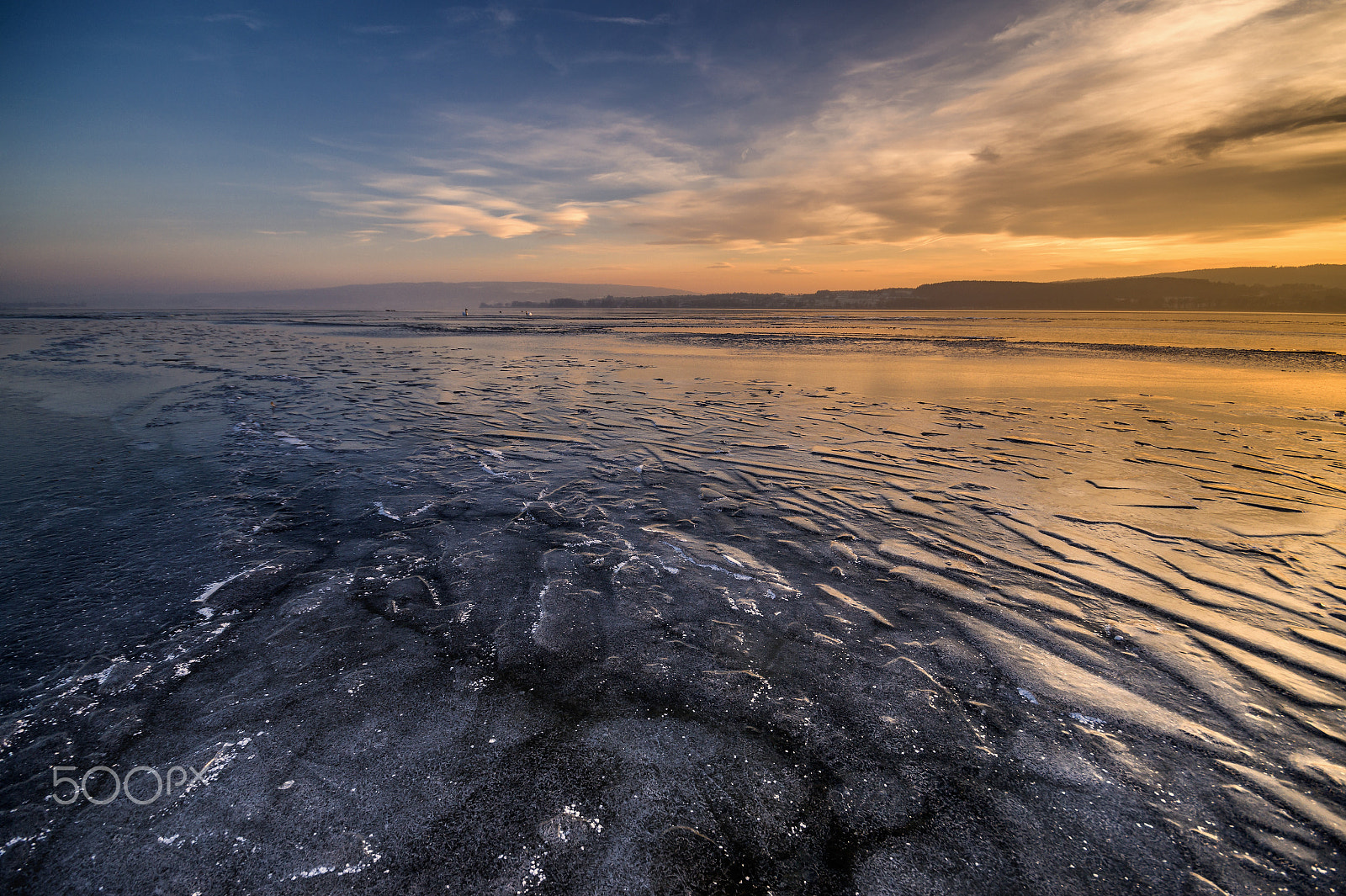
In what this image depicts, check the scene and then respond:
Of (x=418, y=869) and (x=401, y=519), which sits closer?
(x=418, y=869)

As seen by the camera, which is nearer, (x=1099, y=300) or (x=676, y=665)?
(x=676, y=665)

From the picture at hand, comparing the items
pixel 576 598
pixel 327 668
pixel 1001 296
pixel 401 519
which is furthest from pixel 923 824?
pixel 1001 296

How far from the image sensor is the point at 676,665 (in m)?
3.04

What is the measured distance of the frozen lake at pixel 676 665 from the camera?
1.98 meters

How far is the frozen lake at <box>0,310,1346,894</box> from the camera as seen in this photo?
1.98 m

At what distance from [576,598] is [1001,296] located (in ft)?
537

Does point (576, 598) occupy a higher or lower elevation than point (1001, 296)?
lower

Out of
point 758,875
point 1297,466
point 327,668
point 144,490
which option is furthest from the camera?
point 1297,466

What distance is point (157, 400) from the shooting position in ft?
34.7

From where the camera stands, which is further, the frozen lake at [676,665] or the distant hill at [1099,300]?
the distant hill at [1099,300]

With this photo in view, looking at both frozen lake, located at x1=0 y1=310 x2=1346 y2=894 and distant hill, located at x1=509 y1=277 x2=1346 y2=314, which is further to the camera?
distant hill, located at x1=509 y1=277 x2=1346 y2=314

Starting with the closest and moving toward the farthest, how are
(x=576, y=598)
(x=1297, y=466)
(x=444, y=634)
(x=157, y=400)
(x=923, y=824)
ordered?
(x=923, y=824) → (x=444, y=634) → (x=576, y=598) → (x=1297, y=466) → (x=157, y=400)

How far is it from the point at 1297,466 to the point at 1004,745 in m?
7.77

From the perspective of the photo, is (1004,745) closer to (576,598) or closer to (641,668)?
(641,668)
